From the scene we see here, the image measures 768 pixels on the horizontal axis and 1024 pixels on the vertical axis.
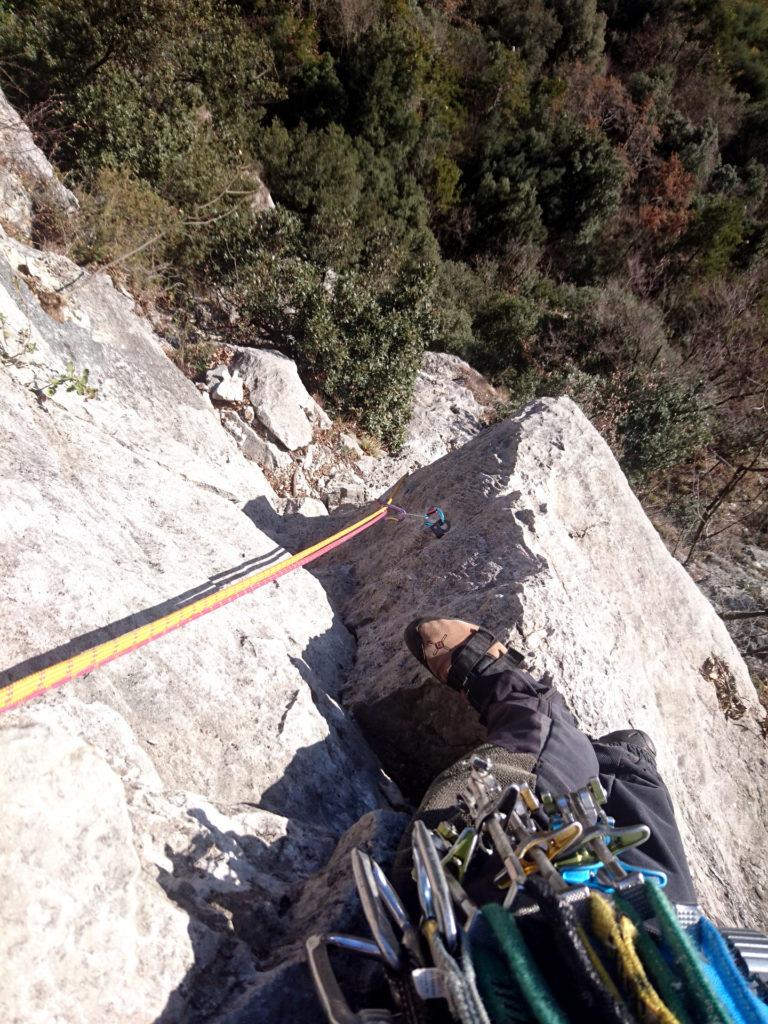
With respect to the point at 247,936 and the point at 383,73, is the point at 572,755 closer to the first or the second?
the point at 247,936

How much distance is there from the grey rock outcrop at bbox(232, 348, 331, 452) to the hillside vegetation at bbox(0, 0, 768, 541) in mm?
1065

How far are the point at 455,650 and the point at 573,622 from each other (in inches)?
36.9

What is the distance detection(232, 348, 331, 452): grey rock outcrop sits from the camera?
6.36 metres

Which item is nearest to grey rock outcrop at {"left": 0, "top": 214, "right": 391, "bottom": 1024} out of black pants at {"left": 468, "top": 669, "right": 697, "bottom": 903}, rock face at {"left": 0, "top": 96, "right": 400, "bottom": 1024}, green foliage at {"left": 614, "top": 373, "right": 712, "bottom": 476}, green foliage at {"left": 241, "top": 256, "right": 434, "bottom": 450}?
rock face at {"left": 0, "top": 96, "right": 400, "bottom": 1024}

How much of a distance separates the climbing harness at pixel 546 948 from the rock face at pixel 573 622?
129cm

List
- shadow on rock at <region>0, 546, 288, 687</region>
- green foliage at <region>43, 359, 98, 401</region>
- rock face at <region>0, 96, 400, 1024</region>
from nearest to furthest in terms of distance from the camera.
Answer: rock face at <region>0, 96, 400, 1024</region> → shadow on rock at <region>0, 546, 288, 687</region> → green foliage at <region>43, 359, 98, 401</region>

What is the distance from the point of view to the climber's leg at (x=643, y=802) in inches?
74.7

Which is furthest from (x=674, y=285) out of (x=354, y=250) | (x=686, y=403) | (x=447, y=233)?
(x=354, y=250)

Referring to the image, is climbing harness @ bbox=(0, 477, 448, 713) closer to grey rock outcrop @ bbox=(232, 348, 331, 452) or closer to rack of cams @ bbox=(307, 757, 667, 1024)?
rack of cams @ bbox=(307, 757, 667, 1024)

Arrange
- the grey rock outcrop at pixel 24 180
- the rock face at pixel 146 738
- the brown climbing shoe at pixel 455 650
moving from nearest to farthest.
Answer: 1. the rock face at pixel 146 738
2. the brown climbing shoe at pixel 455 650
3. the grey rock outcrop at pixel 24 180

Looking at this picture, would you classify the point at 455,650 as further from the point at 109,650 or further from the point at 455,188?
the point at 455,188

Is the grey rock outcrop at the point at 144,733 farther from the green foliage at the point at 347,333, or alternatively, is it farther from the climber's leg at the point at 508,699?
the green foliage at the point at 347,333

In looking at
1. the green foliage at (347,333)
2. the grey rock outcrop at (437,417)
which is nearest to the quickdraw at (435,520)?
the grey rock outcrop at (437,417)

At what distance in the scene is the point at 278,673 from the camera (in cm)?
255
